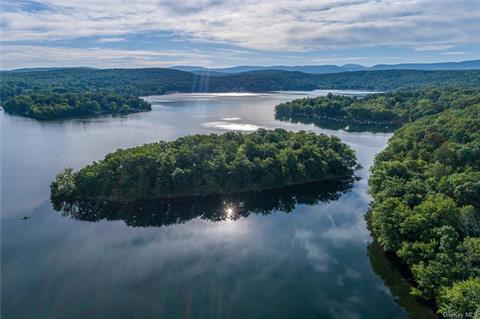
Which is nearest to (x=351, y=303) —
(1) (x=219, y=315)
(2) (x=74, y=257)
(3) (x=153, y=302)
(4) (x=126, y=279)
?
(1) (x=219, y=315)

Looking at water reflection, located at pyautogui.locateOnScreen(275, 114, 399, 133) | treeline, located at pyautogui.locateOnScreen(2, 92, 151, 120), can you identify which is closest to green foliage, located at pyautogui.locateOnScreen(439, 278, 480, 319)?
water reflection, located at pyautogui.locateOnScreen(275, 114, 399, 133)

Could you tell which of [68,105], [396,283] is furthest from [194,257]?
[68,105]

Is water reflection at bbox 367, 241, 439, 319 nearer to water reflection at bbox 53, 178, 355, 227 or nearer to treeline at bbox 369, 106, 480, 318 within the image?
treeline at bbox 369, 106, 480, 318

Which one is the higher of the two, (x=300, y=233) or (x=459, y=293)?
(x=459, y=293)

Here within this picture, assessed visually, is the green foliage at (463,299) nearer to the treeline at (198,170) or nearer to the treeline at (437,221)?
the treeline at (437,221)

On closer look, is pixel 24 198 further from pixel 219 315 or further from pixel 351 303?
pixel 351 303

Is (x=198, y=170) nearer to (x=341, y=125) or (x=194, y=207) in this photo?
(x=194, y=207)
